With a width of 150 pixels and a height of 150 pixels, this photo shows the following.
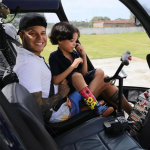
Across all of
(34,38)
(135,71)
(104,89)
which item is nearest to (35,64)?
(34,38)

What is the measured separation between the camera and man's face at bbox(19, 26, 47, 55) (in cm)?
136

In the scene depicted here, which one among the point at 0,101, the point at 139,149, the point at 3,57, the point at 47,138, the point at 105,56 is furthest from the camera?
the point at 105,56

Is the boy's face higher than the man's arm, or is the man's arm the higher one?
the boy's face

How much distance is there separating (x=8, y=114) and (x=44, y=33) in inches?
33.0

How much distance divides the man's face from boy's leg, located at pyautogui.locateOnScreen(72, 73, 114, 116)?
406 mm

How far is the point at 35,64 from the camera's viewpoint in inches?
50.7

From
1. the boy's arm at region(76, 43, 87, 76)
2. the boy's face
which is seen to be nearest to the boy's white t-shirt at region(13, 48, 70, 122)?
the boy's face

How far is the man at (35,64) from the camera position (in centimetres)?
122

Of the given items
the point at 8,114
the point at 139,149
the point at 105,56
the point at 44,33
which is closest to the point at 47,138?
the point at 8,114

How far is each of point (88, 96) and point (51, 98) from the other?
327mm

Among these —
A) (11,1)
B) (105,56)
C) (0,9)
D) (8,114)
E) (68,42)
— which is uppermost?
(11,1)

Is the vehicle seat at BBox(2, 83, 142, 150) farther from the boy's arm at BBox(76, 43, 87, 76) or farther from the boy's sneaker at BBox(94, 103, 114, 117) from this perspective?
the boy's arm at BBox(76, 43, 87, 76)

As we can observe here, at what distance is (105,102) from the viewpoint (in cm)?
196

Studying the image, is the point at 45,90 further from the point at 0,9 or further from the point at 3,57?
the point at 0,9
